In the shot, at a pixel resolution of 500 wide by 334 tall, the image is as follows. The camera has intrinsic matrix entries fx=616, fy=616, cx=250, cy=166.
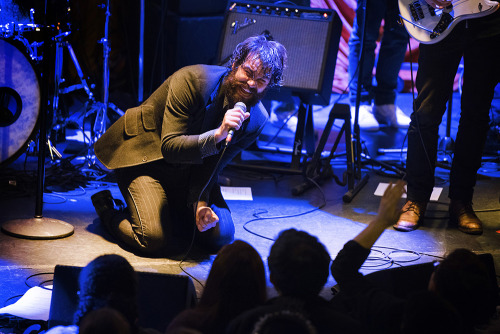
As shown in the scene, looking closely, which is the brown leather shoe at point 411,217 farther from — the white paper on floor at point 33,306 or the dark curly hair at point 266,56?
the white paper on floor at point 33,306

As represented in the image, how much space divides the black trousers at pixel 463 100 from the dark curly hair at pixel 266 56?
38.5 inches

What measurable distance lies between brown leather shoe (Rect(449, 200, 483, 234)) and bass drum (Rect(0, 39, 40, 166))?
280 centimetres

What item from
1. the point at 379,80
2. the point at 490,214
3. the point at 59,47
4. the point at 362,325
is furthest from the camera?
the point at 379,80

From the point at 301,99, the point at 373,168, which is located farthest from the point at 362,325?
the point at 373,168

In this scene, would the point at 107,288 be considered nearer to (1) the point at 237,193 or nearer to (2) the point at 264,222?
(2) the point at 264,222

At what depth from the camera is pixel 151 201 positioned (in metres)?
3.18

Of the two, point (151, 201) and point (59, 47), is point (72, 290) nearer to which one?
point (151, 201)

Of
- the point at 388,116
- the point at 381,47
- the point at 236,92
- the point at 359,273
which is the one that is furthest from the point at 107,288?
the point at 388,116

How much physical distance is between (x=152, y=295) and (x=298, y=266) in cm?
66

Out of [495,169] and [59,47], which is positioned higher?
[59,47]

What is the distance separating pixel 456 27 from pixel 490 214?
127 centimetres

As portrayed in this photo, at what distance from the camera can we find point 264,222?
363cm

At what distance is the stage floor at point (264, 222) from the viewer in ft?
9.54

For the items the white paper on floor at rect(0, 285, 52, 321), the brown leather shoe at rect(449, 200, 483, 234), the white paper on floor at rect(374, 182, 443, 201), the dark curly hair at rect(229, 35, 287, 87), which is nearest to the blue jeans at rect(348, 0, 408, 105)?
the white paper on floor at rect(374, 182, 443, 201)
